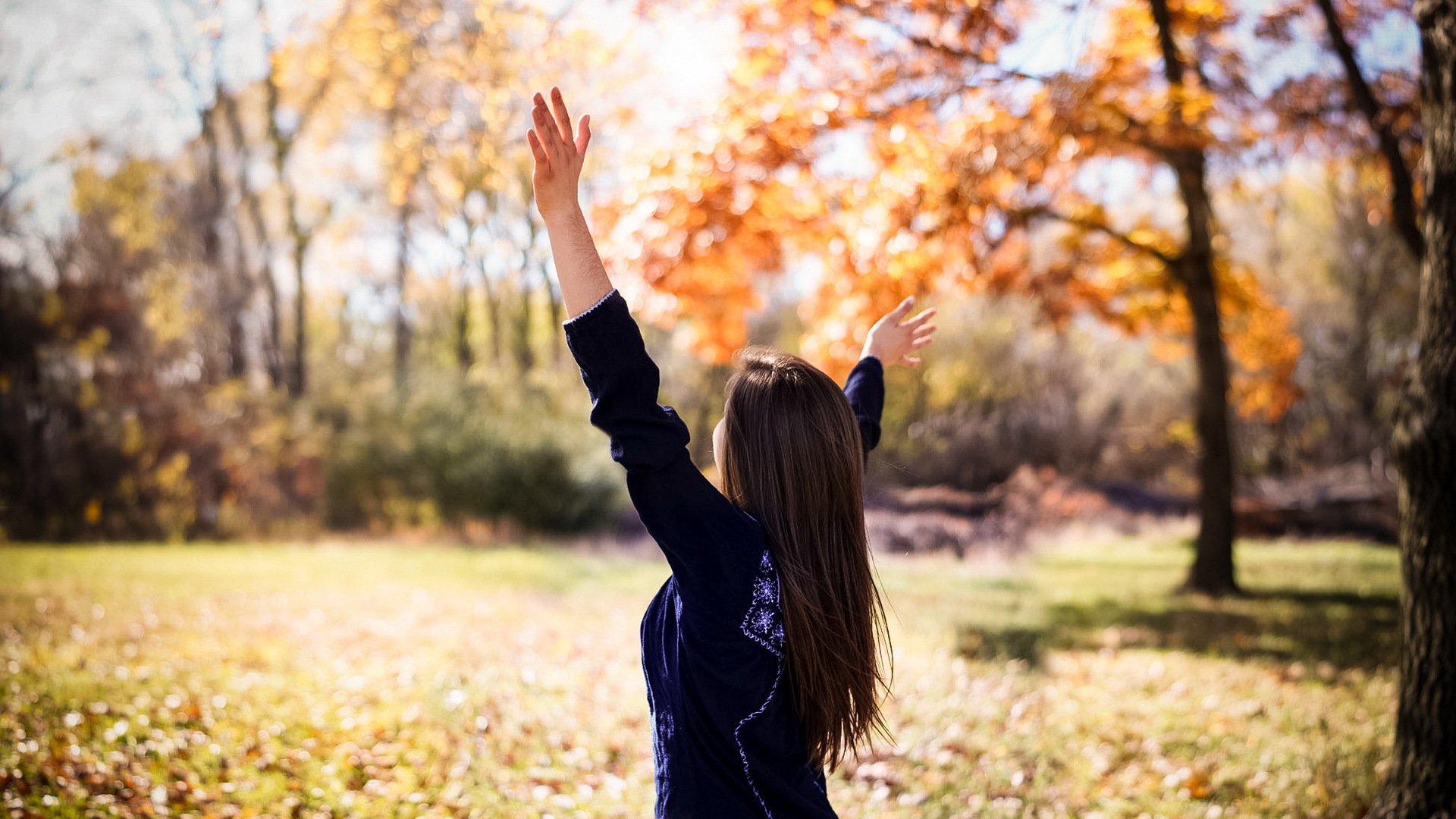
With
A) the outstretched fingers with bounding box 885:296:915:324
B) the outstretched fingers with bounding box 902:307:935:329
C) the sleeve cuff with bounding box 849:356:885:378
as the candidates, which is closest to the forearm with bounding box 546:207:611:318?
the sleeve cuff with bounding box 849:356:885:378

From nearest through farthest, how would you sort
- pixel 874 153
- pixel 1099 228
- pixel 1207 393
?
pixel 874 153
pixel 1099 228
pixel 1207 393

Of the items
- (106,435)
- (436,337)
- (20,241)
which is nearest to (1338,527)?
(106,435)

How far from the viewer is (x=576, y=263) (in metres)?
1.73

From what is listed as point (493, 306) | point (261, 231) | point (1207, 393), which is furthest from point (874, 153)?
point (493, 306)

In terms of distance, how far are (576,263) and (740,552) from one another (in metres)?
0.64

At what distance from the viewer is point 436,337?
96.1 ft

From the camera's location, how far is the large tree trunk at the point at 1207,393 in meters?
8.61

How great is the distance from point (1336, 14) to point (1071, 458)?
9.60 meters

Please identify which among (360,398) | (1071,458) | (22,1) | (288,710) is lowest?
(288,710)

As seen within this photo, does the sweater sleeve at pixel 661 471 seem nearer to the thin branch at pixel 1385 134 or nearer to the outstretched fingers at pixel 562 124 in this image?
the outstretched fingers at pixel 562 124

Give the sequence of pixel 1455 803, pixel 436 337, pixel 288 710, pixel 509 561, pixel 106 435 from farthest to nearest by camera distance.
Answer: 1. pixel 436 337
2. pixel 106 435
3. pixel 509 561
4. pixel 288 710
5. pixel 1455 803

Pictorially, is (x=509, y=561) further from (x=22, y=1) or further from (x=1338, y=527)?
(x=1338, y=527)

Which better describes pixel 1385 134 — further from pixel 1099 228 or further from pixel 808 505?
pixel 808 505

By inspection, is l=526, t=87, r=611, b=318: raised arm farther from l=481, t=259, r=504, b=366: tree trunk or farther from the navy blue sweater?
l=481, t=259, r=504, b=366: tree trunk
